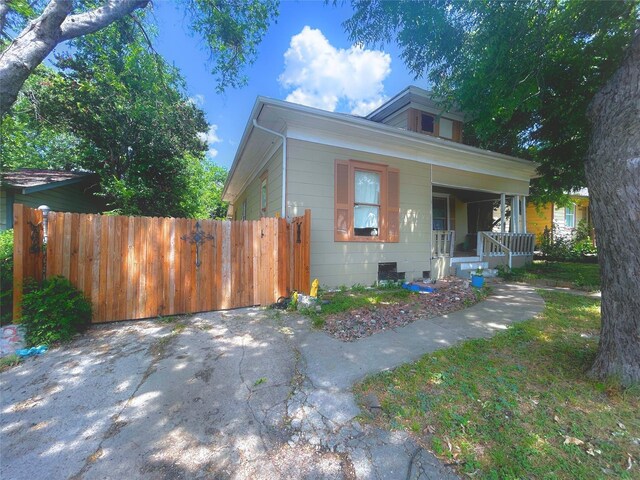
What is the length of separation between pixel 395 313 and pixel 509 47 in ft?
17.8

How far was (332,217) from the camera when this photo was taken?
586 cm

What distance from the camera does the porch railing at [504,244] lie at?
27.0 ft

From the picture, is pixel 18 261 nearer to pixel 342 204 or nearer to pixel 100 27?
pixel 100 27

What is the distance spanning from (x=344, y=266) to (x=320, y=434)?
171 inches

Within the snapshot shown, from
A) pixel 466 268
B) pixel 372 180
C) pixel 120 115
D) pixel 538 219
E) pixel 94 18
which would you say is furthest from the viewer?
pixel 538 219

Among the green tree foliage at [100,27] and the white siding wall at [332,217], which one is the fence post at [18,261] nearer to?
the green tree foliage at [100,27]

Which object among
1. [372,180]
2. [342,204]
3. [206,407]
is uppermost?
[372,180]

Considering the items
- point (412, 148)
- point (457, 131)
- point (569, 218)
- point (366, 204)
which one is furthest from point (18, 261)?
point (569, 218)

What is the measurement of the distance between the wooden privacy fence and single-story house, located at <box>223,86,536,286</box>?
0.95 metres

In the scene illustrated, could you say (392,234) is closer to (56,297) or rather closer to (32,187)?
(56,297)

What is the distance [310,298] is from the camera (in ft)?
14.9

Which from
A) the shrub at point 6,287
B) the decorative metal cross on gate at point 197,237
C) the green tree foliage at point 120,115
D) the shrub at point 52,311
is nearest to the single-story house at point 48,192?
the green tree foliage at point 120,115

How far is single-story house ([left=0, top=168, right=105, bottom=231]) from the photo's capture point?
24.5 feet

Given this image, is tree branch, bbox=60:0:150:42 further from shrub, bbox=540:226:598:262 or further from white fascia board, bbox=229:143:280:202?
shrub, bbox=540:226:598:262
